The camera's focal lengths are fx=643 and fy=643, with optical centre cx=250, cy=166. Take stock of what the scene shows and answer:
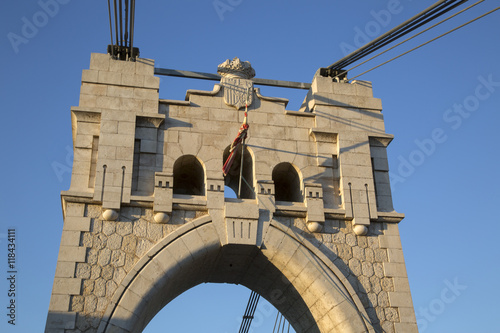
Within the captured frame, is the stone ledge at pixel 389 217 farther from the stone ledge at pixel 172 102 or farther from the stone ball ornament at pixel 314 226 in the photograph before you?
the stone ledge at pixel 172 102

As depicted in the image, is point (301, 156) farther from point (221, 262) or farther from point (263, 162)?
point (221, 262)

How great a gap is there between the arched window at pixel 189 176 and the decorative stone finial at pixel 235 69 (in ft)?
9.65

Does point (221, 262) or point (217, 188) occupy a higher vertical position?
point (217, 188)

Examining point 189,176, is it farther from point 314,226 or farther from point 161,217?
point 314,226

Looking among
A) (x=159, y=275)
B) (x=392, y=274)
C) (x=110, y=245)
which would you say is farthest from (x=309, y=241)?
(x=110, y=245)

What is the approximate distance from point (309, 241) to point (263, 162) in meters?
2.58

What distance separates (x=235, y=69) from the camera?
19.1 m

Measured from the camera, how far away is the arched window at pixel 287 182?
1836 cm

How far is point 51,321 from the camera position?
15.0 metres

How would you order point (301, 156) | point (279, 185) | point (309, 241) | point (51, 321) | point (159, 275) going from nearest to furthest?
point (51, 321)
point (159, 275)
point (309, 241)
point (301, 156)
point (279, 185)

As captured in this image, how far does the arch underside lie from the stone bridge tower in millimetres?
34

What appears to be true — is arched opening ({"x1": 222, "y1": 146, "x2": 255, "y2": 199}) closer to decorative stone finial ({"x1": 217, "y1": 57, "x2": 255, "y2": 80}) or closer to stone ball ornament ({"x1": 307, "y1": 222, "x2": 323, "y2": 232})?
stone ball ornament ({"x1": 307, "y1": 222, "x2": 323, "y2": 232})

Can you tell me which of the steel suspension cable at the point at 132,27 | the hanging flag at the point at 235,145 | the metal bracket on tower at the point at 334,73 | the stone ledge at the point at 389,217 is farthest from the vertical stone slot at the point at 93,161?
the stone ledge at the point at 389,217

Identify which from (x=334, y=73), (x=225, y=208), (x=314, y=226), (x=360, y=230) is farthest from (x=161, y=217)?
(x=334, y=73)
